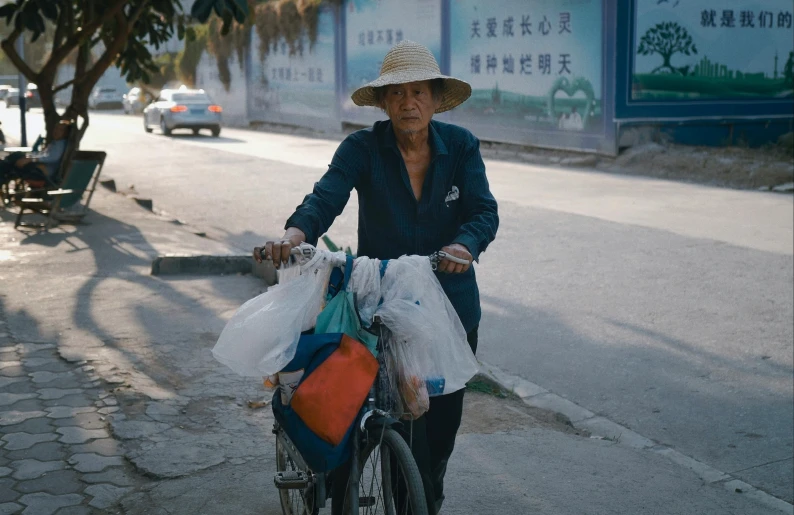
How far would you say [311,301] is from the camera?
114 inches

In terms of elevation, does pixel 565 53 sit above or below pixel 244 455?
above

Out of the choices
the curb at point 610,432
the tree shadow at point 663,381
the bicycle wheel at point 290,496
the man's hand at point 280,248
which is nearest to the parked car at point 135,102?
the tree shadow at point 663,381

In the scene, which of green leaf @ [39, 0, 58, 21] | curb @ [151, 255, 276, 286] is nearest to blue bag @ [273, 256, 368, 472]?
curb @ [151, 255, 276, 286]

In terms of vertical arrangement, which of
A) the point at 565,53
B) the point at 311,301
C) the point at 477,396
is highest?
the point at 565,53

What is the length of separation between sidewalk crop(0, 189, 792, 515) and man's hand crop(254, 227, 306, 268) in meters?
1.23

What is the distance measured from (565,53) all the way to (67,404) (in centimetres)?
1620

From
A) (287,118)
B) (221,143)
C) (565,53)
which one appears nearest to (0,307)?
(565,53)

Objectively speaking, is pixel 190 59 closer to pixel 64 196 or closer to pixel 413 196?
pixel 64 196

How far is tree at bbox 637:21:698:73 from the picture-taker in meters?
18.1

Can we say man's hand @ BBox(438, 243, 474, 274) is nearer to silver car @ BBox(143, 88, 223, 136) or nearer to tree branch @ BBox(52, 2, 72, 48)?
tree branch @ BBox(52, 2, 72, 48)

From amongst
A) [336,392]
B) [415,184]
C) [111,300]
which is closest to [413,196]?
[415,184]

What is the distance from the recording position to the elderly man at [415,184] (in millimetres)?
3180

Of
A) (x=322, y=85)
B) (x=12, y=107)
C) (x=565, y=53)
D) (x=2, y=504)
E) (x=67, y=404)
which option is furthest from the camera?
(x=12, y=107)

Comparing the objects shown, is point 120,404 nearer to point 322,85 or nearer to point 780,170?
point 780,170
